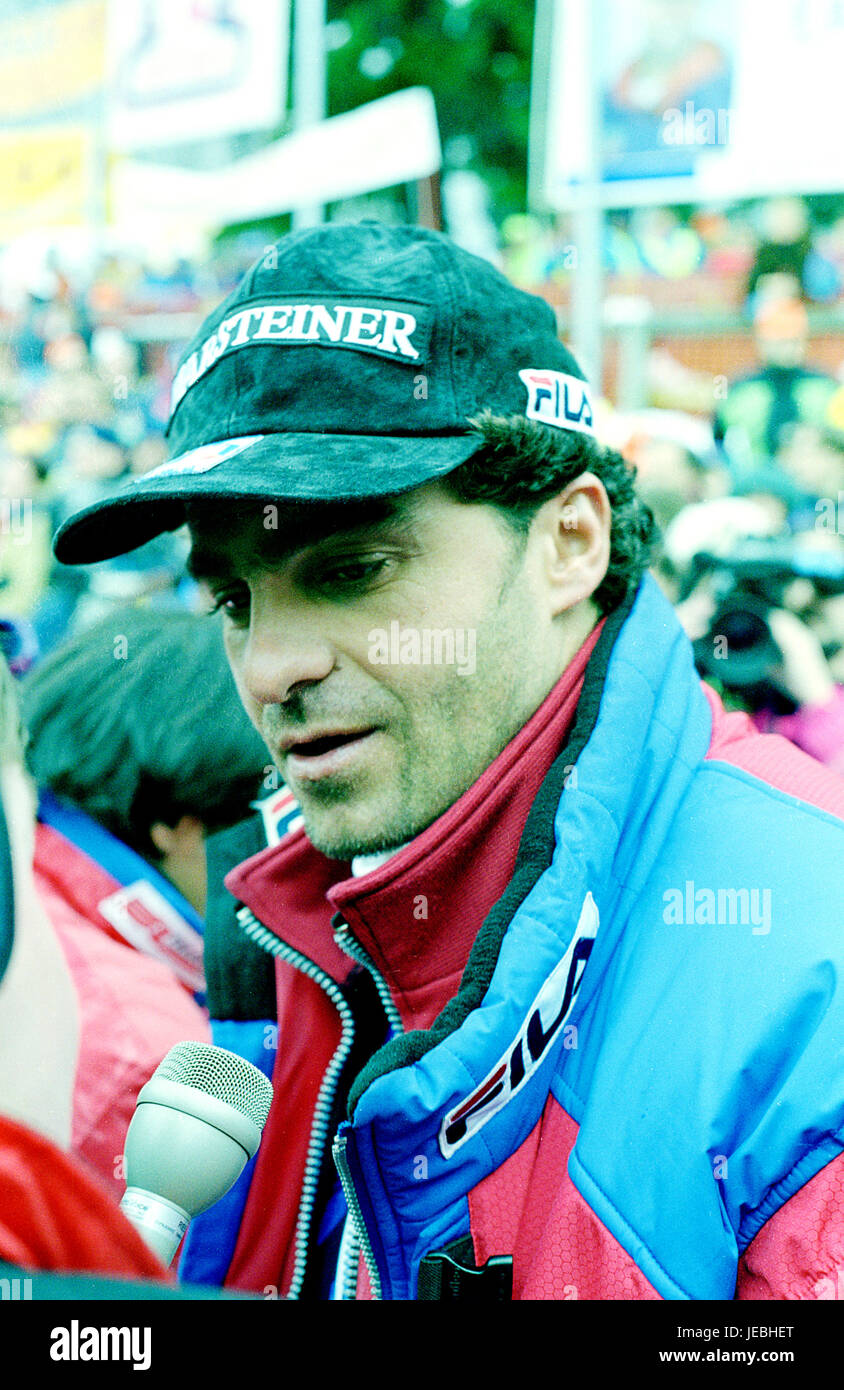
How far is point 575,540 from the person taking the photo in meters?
1.33

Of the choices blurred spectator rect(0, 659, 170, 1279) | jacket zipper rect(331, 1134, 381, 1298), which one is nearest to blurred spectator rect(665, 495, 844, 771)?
jacket zipper rect(331, 1134, 381, 1298)

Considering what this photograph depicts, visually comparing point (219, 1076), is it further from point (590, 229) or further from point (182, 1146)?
point (590, 229)

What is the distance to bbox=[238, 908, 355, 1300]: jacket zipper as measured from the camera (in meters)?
1.25

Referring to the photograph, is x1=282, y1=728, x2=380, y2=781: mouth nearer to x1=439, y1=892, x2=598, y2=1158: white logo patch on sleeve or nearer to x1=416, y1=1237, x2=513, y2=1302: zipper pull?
x1=439, y1=892, x2=598, y2=1158: white logo patch on sleeve

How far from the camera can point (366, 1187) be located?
103 centimetres

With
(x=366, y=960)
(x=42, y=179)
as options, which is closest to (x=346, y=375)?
(x=366, y=960)

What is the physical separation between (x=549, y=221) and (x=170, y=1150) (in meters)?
8.01

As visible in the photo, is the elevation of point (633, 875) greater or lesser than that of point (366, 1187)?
greater

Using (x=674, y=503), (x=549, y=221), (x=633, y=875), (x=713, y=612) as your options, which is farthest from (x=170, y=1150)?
(x=549, y=221)

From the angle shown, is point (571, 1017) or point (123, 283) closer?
point (571, 1017)

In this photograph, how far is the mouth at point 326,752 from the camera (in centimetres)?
120

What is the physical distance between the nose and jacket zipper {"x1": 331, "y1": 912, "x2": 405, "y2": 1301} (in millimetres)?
244

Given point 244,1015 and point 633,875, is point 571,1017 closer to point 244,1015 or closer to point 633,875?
point 633,875

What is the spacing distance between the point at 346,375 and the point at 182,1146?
69 cm
